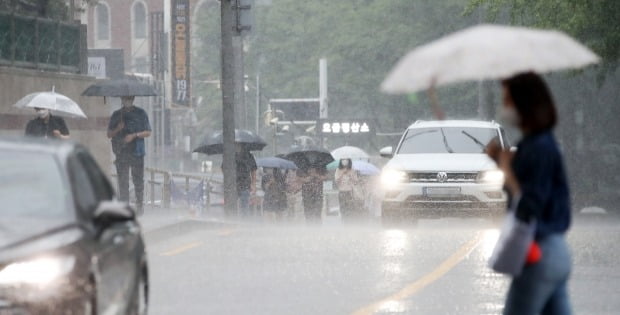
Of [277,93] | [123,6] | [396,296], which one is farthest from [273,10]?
[396,296]

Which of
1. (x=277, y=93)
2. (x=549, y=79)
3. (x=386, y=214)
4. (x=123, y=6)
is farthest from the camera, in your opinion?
(x=123, y=6)

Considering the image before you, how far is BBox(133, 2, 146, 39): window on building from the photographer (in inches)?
4333

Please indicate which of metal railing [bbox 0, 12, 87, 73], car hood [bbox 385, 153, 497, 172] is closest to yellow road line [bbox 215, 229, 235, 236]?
car hood [bbox 385, 153, 497, 172]

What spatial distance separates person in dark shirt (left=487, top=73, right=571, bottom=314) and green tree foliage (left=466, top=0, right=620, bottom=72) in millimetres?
22625

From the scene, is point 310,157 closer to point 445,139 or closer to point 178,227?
point 445,139

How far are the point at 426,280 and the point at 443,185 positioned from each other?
9.29m

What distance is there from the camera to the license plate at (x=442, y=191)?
989 inches

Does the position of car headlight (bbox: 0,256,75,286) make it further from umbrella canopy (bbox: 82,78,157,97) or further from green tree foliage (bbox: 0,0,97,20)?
green tree foliage (bbox: 0,0,97,20)

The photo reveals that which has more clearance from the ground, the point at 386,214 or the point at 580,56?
the point at 580,56

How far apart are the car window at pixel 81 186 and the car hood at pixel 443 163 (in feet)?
51.4

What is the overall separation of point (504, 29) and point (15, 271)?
8.78 ft

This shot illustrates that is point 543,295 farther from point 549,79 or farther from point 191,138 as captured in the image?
point 191,138

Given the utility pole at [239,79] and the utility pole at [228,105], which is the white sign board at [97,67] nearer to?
the utility pole at [239,79]

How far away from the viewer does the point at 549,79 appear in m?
55.2
